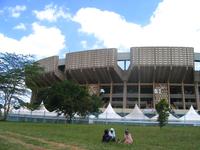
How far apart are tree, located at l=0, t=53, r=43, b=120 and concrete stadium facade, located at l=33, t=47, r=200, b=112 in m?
43.9

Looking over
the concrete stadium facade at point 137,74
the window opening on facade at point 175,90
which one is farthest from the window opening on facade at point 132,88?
the window opening on facade at point 175,90

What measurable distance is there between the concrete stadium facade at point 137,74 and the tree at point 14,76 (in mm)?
43894

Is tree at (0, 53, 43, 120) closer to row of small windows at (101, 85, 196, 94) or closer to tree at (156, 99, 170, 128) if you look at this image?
tree at (156, 99, 170, 128)

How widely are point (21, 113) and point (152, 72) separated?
122 feet

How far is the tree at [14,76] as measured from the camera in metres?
48.3

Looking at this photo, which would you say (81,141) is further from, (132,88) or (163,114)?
(132,88)

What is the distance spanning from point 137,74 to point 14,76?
175 ft

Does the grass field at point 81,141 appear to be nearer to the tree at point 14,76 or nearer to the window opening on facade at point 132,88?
the tree at point 14,76

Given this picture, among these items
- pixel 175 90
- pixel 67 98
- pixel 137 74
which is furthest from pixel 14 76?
pixel 175 90

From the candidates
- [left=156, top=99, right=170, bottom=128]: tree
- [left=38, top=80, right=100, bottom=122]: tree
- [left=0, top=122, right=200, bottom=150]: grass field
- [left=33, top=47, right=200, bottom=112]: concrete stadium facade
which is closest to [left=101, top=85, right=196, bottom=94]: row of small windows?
[left=33, top=47, right=200, bottom=112]: concrete stadium facade

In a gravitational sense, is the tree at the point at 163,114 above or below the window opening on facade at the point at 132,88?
below

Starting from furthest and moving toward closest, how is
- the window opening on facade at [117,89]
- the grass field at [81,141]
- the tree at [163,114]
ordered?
the window opening on facade at [117,89] → the tree at [163,114] → the grass field at [81,141]

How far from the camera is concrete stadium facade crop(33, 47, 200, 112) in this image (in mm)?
92312

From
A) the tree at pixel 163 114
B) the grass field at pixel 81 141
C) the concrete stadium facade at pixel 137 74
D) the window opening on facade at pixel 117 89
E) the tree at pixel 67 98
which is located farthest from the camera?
the window opening on facade at pixel 117 89
